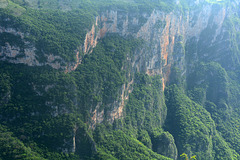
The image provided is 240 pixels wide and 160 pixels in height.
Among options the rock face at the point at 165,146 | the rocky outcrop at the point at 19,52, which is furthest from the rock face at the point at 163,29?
the rock face at the point at 165,146

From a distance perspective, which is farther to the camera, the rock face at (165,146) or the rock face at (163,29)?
the rock face at (163,29)

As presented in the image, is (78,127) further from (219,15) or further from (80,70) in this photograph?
(219,15)

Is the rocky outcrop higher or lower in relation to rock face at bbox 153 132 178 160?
higher

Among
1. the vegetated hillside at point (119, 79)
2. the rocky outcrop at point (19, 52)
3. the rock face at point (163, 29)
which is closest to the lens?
the vegetated hillside at point (119, 79)

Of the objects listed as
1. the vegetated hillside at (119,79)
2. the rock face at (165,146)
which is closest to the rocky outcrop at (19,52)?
the vegetated hillside at (119,79)

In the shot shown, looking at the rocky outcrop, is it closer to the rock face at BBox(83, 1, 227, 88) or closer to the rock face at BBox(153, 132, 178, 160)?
the rock face at BBox(83, 1, 227, 88)

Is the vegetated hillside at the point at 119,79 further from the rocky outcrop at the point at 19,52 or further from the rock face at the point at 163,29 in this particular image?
the rock face at the point at 163,29

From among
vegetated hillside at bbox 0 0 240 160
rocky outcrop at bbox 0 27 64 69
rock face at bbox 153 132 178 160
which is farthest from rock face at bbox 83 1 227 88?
rock face at bbox 153 132 178 160

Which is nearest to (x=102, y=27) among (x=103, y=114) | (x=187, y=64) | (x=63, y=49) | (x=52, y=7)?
(x=52, y=7)

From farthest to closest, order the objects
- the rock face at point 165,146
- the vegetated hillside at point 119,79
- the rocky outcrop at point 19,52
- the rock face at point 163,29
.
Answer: the rock face at point 163,29 → the rock face at point 165,146 → the rocky outcrop at point 19,52 → the vegetated hillside at point 119,79

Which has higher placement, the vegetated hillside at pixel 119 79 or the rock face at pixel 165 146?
the vegetated hillside at pixel 119 79
